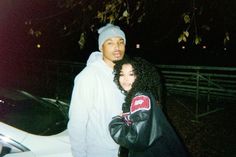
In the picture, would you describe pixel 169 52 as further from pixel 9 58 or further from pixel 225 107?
pixel 225 107

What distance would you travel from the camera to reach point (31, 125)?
3.77 m

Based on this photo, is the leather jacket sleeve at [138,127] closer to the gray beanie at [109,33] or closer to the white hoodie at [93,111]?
the white hoodie at [93,111]

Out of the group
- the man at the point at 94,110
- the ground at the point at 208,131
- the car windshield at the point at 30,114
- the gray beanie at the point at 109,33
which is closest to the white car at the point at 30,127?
the car windshield at the point at 30,114

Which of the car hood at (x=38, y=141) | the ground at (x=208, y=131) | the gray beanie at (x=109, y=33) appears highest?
the gray beanie at (x=109, y=33)

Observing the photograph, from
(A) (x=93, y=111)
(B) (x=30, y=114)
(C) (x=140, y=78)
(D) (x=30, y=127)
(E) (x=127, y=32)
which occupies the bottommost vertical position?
(D) (x=30, y=127)

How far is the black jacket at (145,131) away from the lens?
2688 millimetres

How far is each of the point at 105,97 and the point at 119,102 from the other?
0.14 meters

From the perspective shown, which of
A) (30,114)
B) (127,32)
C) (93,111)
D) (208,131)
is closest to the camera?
(93,111)

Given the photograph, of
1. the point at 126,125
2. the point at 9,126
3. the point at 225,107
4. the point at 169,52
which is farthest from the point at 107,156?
the point at 169,52

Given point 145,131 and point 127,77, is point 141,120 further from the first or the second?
point 127,77

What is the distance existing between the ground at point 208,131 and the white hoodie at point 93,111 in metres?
3.92

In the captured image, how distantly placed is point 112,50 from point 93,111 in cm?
59

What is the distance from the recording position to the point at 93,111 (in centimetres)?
294

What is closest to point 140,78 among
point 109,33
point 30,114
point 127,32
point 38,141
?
point 109,33
